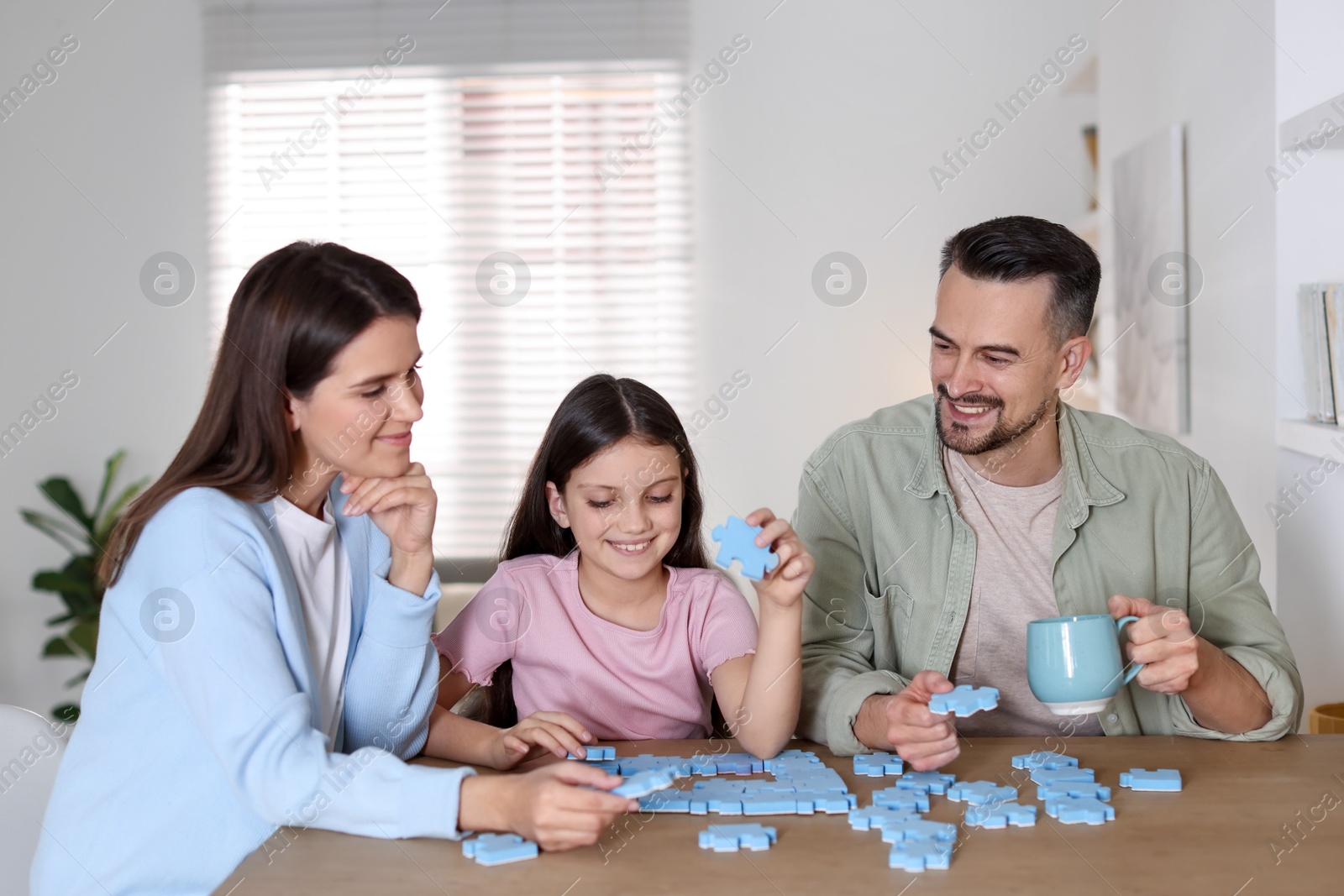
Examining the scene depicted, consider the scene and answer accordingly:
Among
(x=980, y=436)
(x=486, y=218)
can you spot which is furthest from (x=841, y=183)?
(x=980, y=436)

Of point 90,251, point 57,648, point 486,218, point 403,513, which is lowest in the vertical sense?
point 57,648

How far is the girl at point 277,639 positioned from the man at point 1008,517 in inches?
28.0

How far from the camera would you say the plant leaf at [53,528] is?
177 inches

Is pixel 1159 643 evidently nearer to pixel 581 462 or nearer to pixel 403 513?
pixel 581 462

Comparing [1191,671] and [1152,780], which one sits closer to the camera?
[1152,780]

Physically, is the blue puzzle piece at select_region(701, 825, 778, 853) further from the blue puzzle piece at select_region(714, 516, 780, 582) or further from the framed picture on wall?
the framed picture on wall

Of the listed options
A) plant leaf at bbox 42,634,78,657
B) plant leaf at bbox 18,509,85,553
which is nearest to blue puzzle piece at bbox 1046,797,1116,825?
plant leaf at bbox 42,634,78,657

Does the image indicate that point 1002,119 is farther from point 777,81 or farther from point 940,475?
point 940,475

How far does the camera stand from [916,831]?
129 centimetres

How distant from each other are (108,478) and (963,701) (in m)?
4.10

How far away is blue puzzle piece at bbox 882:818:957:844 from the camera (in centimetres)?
128

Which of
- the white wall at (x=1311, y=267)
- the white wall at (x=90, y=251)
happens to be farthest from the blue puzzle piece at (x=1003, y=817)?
the white wall at (x=90, y=251)

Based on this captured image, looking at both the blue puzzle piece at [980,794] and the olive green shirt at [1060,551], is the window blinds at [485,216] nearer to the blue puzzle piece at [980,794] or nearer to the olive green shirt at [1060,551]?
the olive green shirt at [1060,551]

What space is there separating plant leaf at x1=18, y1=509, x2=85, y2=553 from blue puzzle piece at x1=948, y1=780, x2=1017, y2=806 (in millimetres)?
4102
